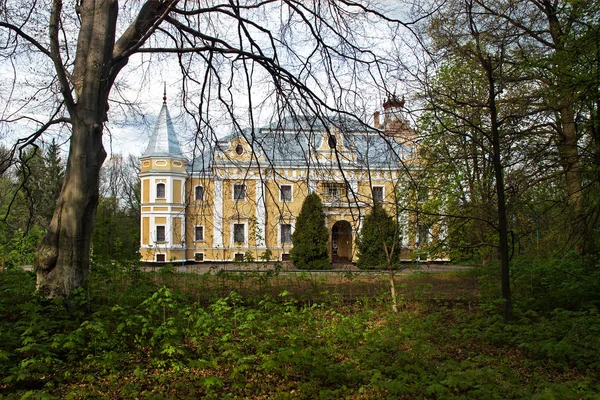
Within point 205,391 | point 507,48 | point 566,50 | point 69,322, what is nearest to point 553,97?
point 566,50

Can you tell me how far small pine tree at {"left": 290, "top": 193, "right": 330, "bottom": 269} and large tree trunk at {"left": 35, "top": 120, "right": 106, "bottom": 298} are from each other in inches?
674

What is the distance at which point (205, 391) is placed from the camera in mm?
4211

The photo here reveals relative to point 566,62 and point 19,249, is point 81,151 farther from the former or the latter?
point 566,62

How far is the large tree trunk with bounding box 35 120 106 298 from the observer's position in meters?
6.21

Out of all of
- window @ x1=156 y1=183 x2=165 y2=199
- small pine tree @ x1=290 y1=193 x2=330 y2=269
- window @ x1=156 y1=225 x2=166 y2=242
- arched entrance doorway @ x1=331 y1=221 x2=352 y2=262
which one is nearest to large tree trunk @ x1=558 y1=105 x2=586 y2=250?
small pine tree @ x1=290 y1=193 x2=330 y2=269

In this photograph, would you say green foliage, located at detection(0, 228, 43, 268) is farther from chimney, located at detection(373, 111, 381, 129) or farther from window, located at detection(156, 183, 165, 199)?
window, located at detection(156, 183, 165, 199)

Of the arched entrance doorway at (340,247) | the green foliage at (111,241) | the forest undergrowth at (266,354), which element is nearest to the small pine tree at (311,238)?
the arched entrance doorway at (340,247)

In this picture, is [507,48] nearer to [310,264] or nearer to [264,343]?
[264,343]

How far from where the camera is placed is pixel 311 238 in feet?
77.6

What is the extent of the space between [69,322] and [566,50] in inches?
327

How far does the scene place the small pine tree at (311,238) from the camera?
77.0 ft

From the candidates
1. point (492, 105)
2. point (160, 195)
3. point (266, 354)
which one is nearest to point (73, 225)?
point (266, 354)

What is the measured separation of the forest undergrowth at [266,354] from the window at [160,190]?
20.1 meters

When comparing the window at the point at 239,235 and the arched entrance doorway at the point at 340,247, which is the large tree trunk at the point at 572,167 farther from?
the arched entrance doorway at the point at 340,247
